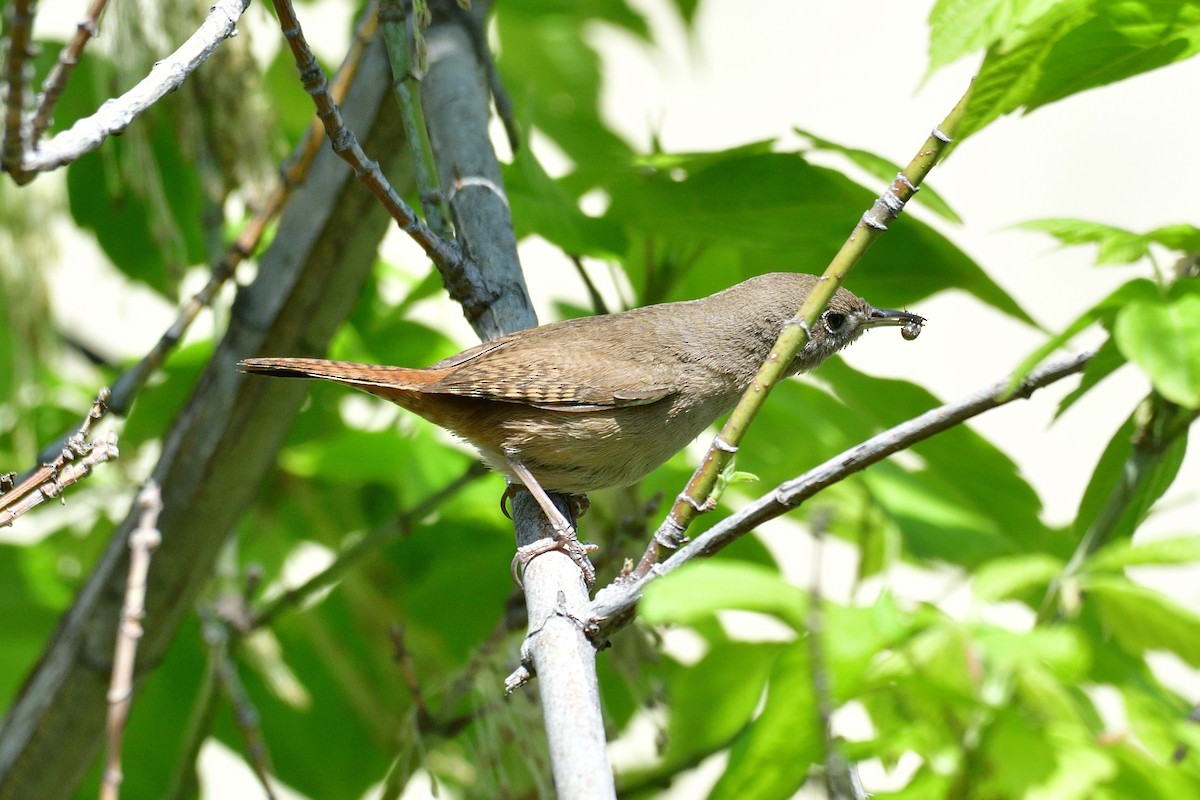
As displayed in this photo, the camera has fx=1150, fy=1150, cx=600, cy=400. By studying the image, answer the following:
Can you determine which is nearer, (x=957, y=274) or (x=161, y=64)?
(x=161, y=64)

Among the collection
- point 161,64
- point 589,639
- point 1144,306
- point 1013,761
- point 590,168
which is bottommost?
point 1013,761

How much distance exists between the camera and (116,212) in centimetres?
325

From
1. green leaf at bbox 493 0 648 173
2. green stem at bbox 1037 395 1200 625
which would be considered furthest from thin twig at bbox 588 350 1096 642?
green leaf at bbox 493 0 648 173

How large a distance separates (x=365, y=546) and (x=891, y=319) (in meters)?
1.35

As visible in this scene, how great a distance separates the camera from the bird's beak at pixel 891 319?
8.82 feet

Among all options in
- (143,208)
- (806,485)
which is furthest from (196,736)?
(806,485)

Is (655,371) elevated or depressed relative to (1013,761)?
elevated

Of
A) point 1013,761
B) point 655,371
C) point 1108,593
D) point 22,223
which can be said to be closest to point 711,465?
point 1108,593

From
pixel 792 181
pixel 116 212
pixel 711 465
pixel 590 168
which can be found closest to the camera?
pixel 711 465

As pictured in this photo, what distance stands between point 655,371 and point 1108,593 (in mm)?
1581

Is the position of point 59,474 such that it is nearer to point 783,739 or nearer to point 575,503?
point 783,739

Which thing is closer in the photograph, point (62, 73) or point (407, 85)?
point (62, 73)

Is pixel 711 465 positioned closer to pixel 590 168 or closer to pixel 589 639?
pixel 589 639

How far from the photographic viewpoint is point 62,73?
5.35 feet
